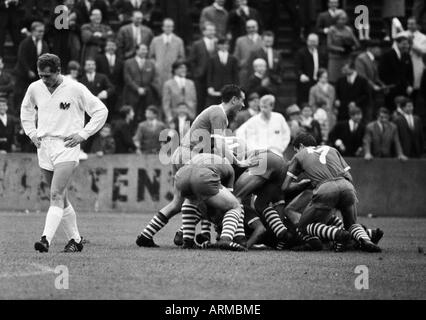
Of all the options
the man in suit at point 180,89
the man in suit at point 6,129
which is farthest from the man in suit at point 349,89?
the man in suit at point 6,129

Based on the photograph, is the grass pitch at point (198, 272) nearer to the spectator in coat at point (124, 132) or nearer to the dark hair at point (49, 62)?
the dark hair at point (49, 62)

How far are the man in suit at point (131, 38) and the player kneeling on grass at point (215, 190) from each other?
1017 cm

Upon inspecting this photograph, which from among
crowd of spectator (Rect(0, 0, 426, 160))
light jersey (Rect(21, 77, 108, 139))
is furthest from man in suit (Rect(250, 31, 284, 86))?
light jersey (Rect(21, 77, 108, 139))

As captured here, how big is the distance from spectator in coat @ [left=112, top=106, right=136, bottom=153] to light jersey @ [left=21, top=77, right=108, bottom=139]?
373 inches

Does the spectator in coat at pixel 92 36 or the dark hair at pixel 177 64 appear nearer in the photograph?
the dark hair at pixel 177 64

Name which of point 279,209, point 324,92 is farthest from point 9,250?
point 324,92

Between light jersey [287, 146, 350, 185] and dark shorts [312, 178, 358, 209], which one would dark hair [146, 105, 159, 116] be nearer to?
light jersey [287, 146, 350, 185]

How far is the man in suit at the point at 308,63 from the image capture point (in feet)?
78.7

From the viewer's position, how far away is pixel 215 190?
539 inches

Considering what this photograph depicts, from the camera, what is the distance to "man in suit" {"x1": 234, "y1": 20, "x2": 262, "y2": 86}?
23.6m

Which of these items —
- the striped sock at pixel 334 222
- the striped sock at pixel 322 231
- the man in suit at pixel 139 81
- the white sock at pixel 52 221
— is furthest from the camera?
the man in suit at pixel 139 81
